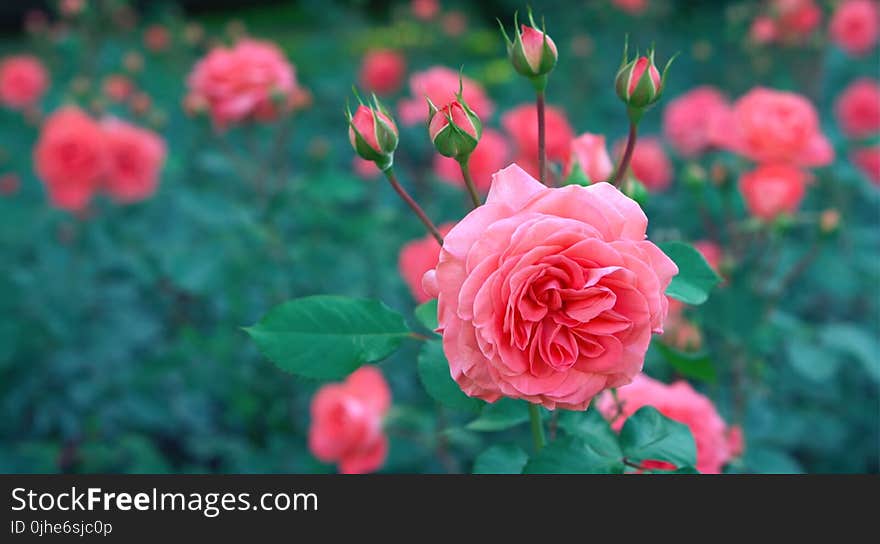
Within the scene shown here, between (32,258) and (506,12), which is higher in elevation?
(506,12)

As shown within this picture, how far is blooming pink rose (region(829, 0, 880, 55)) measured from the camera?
290 cm

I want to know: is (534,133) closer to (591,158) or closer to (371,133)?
(591,158)

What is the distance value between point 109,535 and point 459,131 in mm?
569

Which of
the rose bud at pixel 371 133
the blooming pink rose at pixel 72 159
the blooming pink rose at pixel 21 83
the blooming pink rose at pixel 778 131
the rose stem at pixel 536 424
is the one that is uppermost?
the blooming pink rose at pixel 21 83

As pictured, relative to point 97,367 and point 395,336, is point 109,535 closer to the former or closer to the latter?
point 395,336

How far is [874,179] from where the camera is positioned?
241cm

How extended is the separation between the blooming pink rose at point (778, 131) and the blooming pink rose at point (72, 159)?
174 centimetres

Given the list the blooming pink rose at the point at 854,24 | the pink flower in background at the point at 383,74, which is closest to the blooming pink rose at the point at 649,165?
the blooming pink rose at the point at 854,24

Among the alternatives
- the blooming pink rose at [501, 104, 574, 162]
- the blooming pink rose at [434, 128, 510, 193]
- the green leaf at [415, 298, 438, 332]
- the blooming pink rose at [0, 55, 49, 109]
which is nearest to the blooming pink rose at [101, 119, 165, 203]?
the blooming pink rose at [434, 128, 510, 193]

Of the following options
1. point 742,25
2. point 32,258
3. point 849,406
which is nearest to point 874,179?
point 849,406

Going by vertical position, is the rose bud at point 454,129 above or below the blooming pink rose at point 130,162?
below

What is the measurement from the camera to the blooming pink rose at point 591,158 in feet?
3.09

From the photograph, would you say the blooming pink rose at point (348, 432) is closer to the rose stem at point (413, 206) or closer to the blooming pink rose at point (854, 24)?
the rose stem at point (413, 206)

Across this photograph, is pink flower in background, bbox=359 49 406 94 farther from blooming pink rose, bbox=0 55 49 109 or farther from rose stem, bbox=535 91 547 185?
rose stem, bbox=535 91 547 185
